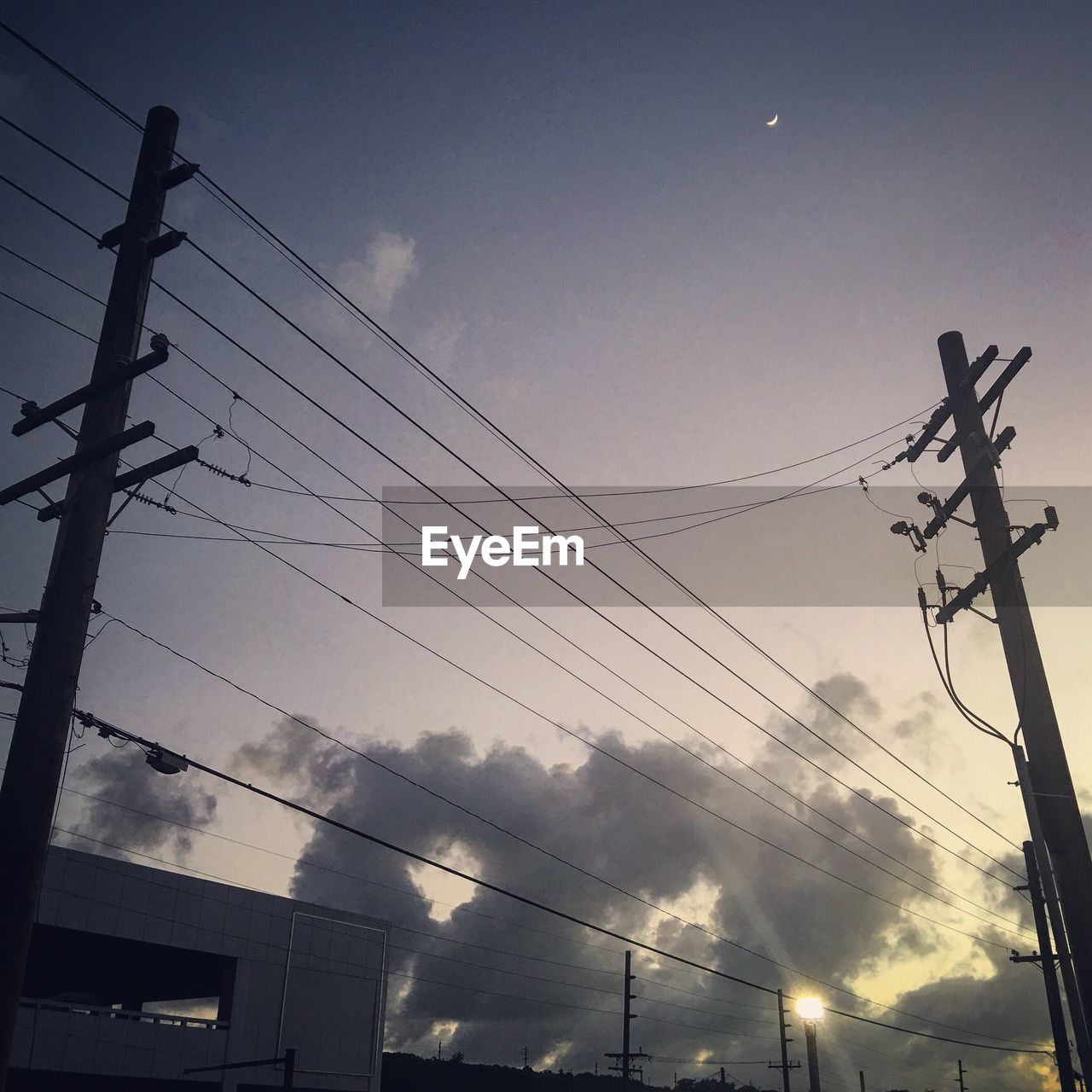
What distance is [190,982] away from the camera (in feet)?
133

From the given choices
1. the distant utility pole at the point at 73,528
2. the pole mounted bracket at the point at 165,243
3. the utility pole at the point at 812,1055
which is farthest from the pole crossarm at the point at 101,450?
the utility pole at the point at 812,1055

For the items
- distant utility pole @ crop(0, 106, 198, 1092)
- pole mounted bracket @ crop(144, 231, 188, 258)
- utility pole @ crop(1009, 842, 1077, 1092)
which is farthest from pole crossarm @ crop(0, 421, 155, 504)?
utility pole @ crop(1009, 842, 1077, 1092)

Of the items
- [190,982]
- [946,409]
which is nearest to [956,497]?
[946,409]

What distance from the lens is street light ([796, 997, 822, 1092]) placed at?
22.8m

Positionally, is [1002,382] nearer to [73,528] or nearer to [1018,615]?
[1018,615]

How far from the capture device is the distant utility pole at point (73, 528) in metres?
8.25

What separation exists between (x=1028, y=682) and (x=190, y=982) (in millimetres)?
39583

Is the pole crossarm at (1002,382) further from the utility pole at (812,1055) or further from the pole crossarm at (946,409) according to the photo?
the utility pole at (812,1055)

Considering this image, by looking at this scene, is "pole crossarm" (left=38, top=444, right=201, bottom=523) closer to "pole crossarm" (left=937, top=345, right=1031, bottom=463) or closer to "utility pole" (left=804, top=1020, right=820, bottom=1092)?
"pole crossarm" (left=937, top=345, right=1031, bottom=463)

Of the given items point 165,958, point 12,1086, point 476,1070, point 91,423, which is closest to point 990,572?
point 91,423

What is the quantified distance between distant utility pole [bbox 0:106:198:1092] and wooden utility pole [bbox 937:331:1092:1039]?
12.0 metres

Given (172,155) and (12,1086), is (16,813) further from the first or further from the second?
(12,1086)

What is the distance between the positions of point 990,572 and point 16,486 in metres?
13.8

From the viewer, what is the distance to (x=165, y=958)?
35.6 metres
